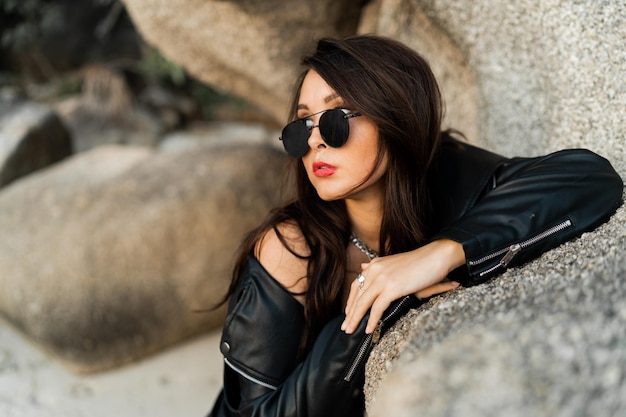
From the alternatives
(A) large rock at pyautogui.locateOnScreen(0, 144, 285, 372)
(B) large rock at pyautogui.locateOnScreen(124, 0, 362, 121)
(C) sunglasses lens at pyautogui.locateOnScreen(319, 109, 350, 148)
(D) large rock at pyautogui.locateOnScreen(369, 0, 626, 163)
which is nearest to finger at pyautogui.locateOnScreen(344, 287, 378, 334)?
(C) sunglasses lens at pyautogui.locateOnScreen(319, 109, 350, 148)

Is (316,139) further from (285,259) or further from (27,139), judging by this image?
(27,139)

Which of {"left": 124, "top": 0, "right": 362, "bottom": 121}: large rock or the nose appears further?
{"left": 124, "top": 0, "right": 362, "bottom": 121}: large rock

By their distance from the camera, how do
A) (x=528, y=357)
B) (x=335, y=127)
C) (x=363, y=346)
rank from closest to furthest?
1. (x=528, y=357)
2. (x=363, y=346)
3. (x=335, y=127)

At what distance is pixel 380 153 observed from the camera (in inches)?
66.2

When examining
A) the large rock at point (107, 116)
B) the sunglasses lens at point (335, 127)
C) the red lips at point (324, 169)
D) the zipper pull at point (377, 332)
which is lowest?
the large rock at point (107, 116)

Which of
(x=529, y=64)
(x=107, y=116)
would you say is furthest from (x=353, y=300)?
(x=107, y=116)

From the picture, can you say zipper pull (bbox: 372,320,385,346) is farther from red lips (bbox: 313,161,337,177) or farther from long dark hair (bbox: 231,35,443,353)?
red lips (bbox: 313,161,337,177)

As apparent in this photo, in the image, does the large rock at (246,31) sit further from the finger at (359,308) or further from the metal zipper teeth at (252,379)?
the finger at (359,308)

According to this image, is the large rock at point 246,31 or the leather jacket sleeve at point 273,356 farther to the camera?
the large rock at point 246,31

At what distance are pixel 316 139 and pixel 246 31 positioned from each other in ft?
4.79

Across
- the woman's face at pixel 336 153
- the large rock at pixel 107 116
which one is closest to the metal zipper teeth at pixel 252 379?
the woman's face at pixel 336 153

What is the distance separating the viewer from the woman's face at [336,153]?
164cm

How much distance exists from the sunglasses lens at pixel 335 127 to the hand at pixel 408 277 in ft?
1.03

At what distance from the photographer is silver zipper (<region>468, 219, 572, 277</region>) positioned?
1401mm
